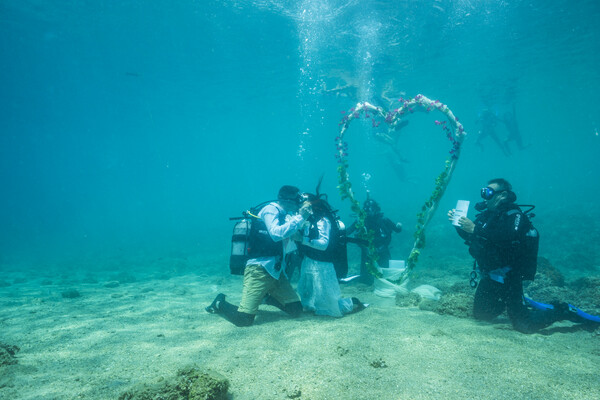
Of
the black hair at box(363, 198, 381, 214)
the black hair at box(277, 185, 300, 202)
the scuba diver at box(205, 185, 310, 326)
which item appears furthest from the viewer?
the black hair at box(363, 198, 381, 214)

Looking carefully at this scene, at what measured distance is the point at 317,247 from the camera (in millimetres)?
5199

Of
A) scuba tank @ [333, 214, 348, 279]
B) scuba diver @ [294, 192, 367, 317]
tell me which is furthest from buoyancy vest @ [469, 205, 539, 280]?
scuba diver @ [294, 192, 367, 317]

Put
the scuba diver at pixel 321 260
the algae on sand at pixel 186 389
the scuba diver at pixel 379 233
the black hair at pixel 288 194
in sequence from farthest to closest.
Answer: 1. the scuba diver at pixel 379 233
2. the black hair at pixel 288 194
3. the scuba diver at pixel 321 260
4. the algae on sand at pixel 186 389

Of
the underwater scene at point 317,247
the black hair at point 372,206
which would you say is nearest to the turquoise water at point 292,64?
the underwater scene at point 317,247

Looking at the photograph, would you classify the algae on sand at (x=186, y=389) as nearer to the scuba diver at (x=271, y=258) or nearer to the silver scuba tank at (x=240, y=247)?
the scuba diver at (x=271, y=258)

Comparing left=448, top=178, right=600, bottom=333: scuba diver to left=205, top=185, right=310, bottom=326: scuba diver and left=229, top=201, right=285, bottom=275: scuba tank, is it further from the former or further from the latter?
left=229, top=201, right=285, bottom=275: scuba tank

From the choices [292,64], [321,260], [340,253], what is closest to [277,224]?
[321,260]

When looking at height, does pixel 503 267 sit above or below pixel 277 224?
below

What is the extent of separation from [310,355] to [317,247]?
195 centimetres

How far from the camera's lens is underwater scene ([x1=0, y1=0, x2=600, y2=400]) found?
3279mm

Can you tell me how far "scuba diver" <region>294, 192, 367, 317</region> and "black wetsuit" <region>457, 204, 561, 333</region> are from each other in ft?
7.80

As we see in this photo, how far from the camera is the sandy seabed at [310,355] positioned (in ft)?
9.26

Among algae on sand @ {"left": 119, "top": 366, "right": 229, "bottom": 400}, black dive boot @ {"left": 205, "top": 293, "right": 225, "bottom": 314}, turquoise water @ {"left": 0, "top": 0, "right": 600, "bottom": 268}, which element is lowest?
black dive boot @ {"left": 205, "top": 293, "right": 225, "bottom": 314}

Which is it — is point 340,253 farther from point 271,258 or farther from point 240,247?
point 240,247
